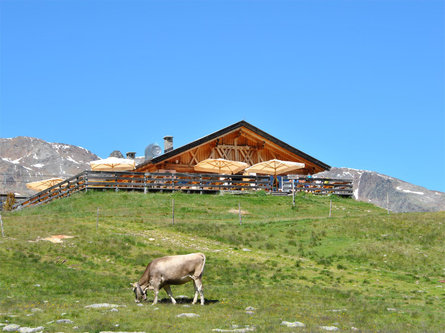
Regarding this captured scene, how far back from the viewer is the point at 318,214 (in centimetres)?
4694

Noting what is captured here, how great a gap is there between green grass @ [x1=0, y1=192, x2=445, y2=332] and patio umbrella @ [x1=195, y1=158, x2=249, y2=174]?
31.3 ft

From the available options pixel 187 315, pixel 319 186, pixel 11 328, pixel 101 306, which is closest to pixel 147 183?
pixel 319 186

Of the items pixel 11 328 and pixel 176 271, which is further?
pixel 176 271

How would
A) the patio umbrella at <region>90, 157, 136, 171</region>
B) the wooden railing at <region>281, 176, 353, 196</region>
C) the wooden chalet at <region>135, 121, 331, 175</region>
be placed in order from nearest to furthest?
the patio umbrella at <region>90, 157, 136, 171</region> < the wooden railing at <region>281, 176, 353, 196</region> < the wooden chalet at <region>135, 121, 331, 175</region>

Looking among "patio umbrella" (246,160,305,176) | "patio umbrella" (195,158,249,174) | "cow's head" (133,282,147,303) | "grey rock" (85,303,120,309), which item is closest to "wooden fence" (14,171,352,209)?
"patio umbrella" (195,158,249,174)

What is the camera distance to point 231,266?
29562 millimetres

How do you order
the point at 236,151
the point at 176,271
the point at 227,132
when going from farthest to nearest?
the point at 236,151
the point at 227,132
the point at 176,271

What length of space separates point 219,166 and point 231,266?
2809cm

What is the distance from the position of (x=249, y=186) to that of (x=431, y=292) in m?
31.4

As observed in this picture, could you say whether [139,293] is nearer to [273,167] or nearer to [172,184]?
[172,184]

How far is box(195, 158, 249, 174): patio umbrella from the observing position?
57.0 meters

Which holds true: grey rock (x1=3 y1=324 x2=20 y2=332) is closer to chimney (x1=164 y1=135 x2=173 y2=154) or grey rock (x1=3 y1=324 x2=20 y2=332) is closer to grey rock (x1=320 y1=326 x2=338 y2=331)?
grey rock (x1=320 y1=326 x2=338 y2=331)

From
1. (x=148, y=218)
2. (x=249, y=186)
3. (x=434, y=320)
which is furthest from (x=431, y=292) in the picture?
(x=249, y=186)

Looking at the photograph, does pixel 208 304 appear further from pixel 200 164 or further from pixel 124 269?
pixel 200 164
